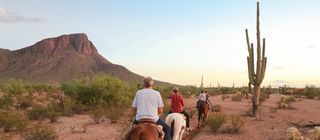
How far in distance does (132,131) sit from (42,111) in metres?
17.9

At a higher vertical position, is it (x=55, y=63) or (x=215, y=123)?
(x=55, y=63)

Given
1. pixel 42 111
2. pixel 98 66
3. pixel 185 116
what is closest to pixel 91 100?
pixel 42 111

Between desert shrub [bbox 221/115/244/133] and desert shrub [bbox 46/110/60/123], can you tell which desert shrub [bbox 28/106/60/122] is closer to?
desert shrub [bbox 46/110/60/123]

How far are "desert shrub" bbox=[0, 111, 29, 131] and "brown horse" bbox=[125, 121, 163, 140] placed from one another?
37.5ft

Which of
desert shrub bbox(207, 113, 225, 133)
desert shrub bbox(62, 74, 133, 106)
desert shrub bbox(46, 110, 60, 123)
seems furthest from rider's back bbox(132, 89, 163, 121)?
desert shrub bbox(62, 74, 133, 106)

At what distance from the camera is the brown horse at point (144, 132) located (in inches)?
329

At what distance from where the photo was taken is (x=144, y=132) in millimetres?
8406

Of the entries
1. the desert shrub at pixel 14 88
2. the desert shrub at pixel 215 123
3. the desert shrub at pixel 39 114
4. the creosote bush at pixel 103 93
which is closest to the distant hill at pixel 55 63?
the desert shrub at pixel 14 88

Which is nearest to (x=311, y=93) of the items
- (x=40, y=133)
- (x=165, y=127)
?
(x=40, y=133)

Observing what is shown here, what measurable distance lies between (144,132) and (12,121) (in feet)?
39.9

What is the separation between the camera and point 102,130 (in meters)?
20.2

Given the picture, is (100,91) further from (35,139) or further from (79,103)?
(35,139)

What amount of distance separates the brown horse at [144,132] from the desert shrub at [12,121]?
37.5 ft

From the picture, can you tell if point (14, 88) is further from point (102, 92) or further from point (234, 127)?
point (234, 127)
